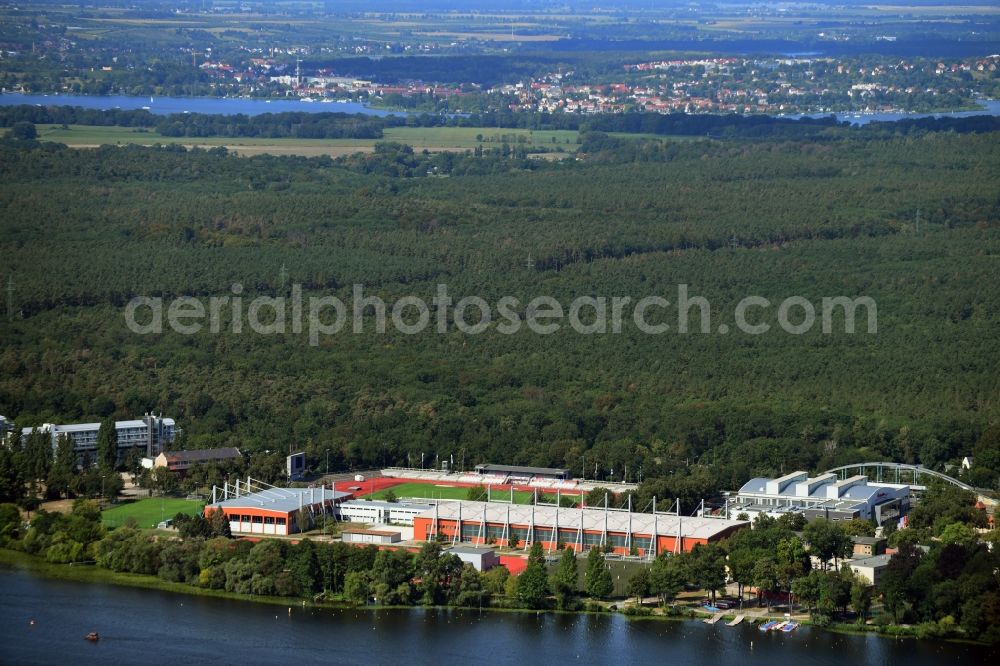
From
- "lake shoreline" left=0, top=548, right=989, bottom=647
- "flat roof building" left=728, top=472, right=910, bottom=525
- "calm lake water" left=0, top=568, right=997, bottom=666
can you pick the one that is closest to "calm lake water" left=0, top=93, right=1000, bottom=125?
"flat roof building" left=728, top=472, right=910, bottom=525

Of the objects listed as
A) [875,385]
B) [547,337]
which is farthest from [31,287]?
[875,385]

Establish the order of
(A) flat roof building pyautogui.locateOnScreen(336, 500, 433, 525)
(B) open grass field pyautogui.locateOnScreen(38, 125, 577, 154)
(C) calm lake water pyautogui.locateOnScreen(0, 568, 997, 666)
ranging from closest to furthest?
(C) calm lake water pyautogui.locateOnScreen(0, 568, 997, 666), (A) flat roof building pyautogui.locateOnScreen(336, 500, 433, 525), (B) open grass field pyautogui.locateOnScreen(38, 125, 577, 154)

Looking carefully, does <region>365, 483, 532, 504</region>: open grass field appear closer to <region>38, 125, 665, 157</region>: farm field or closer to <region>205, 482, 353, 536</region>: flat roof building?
<region>205, 482, 353, 536</region>: flat roof building

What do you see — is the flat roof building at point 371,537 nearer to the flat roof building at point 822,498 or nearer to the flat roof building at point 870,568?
the flat roof building at point 822,498

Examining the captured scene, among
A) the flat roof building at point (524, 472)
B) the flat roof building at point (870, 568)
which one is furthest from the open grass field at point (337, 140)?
the flat roof building at point (870, 568)

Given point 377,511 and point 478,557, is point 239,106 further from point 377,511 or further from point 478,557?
point 478,557

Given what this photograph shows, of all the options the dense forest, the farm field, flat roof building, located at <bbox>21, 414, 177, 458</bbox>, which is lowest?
flat roof building, located at <bbox>21, 414, 177, 458</bbox>
